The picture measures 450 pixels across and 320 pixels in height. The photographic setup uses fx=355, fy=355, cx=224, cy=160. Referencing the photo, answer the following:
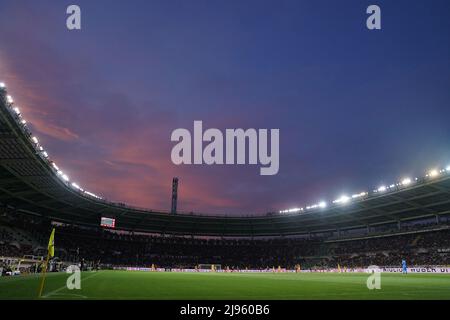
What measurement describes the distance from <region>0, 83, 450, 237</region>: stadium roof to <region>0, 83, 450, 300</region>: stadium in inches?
7.6

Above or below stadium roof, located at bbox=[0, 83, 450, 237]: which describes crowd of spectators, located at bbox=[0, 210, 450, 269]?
below

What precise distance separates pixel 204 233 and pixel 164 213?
22662mm

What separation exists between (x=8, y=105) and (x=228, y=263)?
7965cm

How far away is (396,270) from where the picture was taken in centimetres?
5903

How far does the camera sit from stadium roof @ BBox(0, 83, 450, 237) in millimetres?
43812

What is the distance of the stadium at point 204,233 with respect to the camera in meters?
48.2

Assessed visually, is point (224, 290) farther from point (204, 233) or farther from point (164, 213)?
point (204, 233)

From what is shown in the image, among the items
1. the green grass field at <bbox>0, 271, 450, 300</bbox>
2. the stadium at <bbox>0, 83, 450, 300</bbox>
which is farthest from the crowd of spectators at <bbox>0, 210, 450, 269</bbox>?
the green grass field at <bbox>0, 271, 450, 300</bbox>

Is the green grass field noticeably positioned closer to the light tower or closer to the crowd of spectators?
the crowd of spectators

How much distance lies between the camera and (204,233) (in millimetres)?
114438

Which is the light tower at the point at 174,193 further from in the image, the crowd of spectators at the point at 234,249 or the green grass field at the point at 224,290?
the green grass field at the point at 224,290

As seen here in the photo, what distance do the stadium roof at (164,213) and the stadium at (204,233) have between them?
Answer: 7.6 inches
